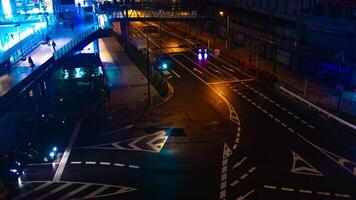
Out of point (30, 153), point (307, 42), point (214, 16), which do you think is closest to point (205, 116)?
point (30, 153)

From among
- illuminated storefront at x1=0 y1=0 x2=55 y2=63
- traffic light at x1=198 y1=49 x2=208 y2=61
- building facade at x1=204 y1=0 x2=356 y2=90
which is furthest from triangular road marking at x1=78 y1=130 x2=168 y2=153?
traffic light at x1=198 y1=49 x2=208 y2=61

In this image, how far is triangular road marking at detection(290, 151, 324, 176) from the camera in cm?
3441

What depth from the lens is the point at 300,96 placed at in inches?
2058

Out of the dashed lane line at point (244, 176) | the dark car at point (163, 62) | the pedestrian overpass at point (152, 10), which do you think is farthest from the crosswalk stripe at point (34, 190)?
the pedestrian overpass at point (152, 10)

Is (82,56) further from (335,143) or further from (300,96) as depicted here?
(335,143)

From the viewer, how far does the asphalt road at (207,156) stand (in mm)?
31719

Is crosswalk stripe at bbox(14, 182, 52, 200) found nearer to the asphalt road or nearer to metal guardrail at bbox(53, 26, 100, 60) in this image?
the asphalt road

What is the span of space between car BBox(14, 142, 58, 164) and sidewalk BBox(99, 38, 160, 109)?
15.2 m

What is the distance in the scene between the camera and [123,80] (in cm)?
6656

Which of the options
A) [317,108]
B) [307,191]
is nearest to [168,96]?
[317,108]

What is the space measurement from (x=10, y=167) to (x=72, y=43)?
28878 mm

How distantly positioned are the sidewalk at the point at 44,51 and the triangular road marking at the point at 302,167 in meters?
30.3

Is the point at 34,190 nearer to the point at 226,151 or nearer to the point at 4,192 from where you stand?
the point at 4,192

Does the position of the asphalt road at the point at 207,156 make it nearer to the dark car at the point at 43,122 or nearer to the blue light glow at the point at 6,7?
the dark car at the point at 43,122
